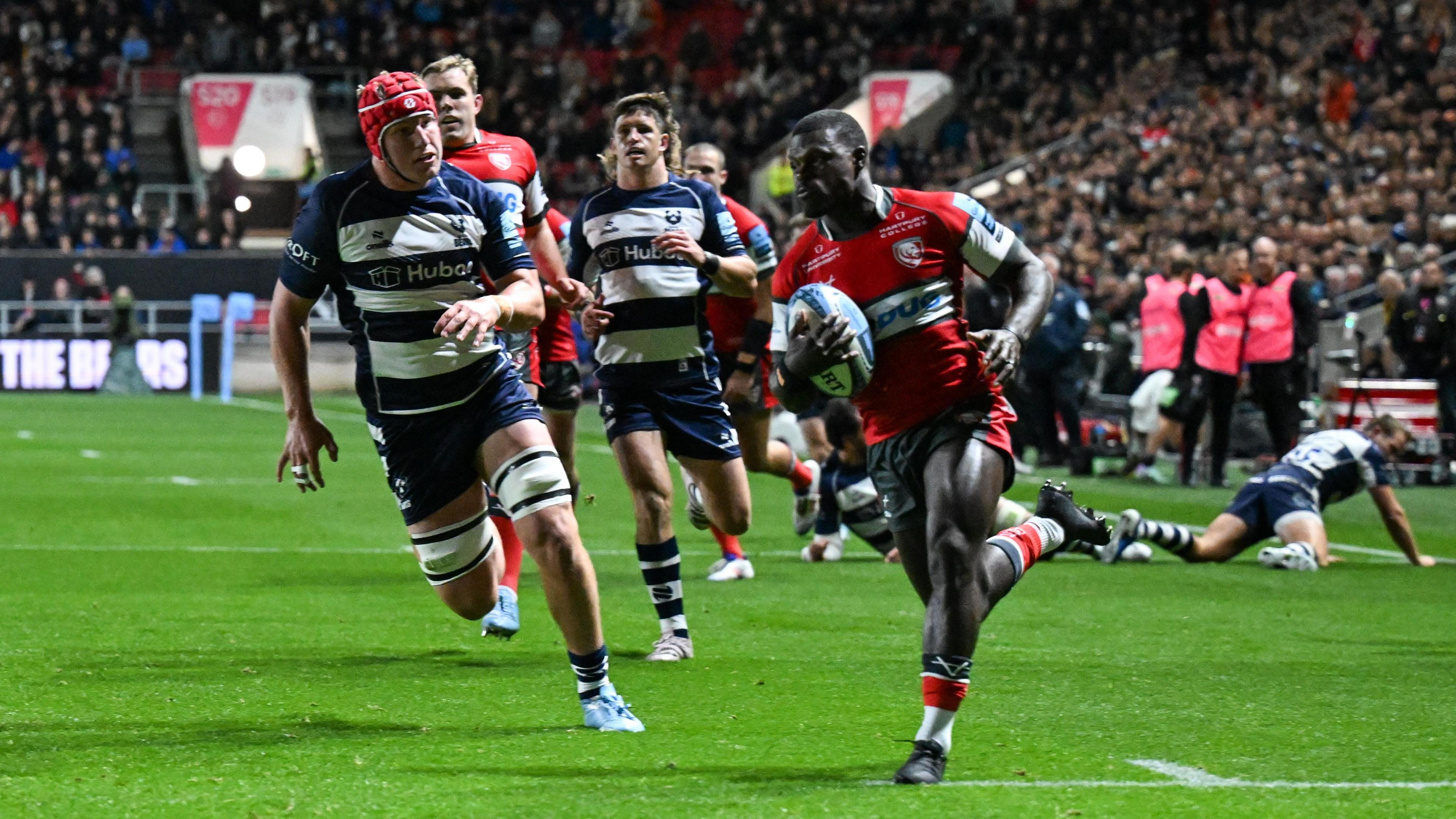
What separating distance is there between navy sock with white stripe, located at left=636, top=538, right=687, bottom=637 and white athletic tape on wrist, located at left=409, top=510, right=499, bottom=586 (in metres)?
1.39

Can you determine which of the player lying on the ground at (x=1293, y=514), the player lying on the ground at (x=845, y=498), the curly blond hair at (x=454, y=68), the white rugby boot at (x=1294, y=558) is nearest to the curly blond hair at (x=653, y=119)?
the curly blond hair at (x=454, y=68)

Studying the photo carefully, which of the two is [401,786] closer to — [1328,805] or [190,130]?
[1328,805]

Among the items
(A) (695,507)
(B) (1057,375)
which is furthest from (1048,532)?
(B) (1057,375)

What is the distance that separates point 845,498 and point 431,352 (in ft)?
18.9

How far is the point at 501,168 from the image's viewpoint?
8219mm

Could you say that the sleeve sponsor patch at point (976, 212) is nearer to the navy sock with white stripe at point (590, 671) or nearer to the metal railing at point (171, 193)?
the navy sock with white stripe at point (590, 671)

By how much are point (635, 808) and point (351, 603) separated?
5098 mm

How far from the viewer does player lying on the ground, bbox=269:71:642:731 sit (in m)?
6.09

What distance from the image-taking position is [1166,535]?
11.6m

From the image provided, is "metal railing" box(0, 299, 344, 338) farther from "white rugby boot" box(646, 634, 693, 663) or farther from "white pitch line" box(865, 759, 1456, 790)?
"white pitch line" box(865, 759, 1456, 790)

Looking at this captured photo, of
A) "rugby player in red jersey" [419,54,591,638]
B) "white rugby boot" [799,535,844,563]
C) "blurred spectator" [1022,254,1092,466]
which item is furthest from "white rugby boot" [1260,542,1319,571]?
"blurred spectator" [1022,254,1092,466]

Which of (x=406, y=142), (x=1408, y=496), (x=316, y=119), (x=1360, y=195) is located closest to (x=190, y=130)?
(x=316, y=119)

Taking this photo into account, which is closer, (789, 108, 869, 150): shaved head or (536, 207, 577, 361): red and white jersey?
(789, 108, 869, 150): shaved head

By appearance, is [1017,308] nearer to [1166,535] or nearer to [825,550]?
[1166,535]
